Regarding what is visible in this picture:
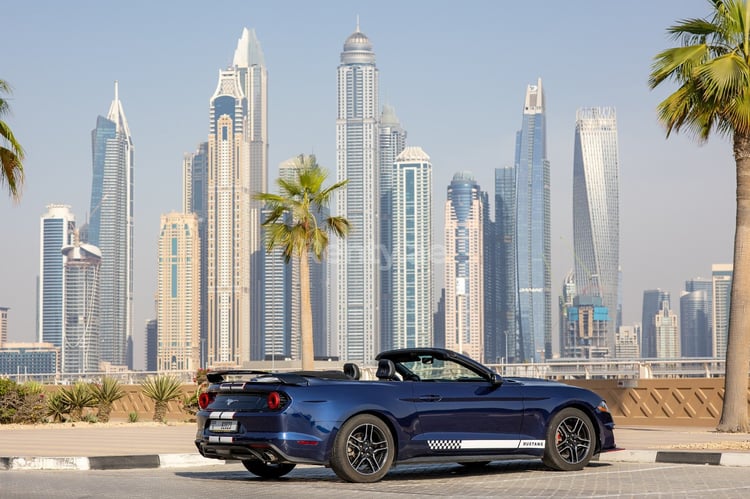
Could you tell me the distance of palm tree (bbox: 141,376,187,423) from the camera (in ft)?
103

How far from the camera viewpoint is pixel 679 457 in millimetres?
15602

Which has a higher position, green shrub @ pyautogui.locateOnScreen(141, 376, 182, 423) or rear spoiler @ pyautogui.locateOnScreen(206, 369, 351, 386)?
rear spoiler @ pyautogui.locateOnScreen(206, 369, 351, 386)

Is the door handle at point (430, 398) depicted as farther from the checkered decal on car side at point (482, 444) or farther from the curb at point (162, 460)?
the curb at point (162, 460)

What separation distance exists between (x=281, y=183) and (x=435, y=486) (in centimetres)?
2370

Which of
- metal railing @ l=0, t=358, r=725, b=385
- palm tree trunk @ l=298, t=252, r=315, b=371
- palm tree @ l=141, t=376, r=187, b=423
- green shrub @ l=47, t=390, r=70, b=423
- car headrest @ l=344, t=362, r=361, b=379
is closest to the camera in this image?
car headrest @ l=344, t=362, r=361, b=379

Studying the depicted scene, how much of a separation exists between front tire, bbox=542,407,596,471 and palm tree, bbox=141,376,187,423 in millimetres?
18641

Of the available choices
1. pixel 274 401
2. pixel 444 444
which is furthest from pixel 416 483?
pixel 274 401

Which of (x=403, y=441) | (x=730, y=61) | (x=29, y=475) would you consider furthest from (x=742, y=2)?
(x=29, y=475)

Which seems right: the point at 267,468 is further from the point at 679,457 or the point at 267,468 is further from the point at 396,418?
the point at 679,457

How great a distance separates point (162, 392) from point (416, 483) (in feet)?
64.0

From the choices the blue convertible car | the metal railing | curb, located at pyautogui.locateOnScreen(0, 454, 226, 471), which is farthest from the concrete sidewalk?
the metal railing

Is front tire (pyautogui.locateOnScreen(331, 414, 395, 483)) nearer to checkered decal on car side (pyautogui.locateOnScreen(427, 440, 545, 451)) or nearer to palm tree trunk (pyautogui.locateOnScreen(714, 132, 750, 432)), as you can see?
checkered decal on car side (pyautogui.locateOnScreen(427, 440, 545, 451))

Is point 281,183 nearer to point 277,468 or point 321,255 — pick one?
point 321,255

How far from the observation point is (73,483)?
1303 cm
